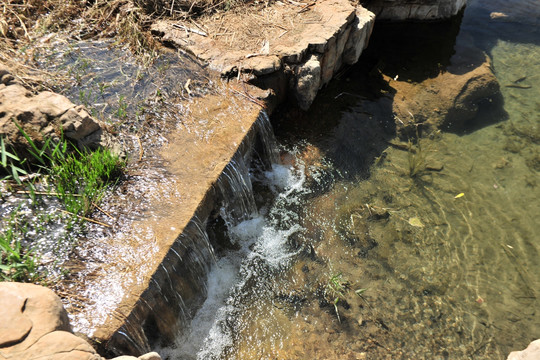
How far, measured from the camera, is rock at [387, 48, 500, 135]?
6098 mm

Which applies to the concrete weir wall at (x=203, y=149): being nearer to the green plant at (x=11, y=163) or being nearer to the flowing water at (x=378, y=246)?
the flowing water at (x=378, y=246)

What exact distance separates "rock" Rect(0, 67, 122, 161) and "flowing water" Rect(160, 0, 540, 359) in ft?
5.85

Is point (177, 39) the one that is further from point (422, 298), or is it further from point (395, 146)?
point (422, 298)

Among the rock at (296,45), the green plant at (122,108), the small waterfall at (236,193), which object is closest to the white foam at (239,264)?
the small waterfall at (236,193)

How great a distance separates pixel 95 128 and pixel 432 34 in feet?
20.5

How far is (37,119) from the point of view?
11.7ft

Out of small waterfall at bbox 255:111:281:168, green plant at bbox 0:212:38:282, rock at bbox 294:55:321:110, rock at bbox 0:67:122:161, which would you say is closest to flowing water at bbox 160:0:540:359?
small waterfall at bbox 255:111:281:168

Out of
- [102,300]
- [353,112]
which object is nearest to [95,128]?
[102,300]

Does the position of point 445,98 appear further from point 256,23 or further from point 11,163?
point 11,163

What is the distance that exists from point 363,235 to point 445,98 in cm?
294

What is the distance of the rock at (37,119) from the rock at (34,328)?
155cm

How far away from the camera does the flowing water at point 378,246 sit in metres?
3.92

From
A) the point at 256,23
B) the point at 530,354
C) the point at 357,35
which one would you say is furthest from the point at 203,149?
the point at 530,354

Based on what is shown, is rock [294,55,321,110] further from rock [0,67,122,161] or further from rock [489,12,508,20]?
rock [489,12,508,20]
